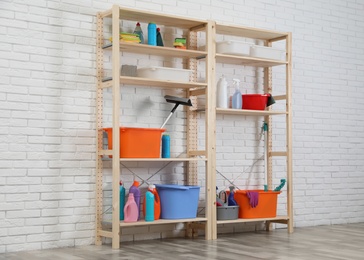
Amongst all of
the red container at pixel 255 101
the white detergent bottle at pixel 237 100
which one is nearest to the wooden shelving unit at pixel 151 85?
the white detergent bottle at pixel 237 100

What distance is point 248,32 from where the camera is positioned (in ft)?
19.4

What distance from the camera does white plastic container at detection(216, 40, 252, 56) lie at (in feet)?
18.4

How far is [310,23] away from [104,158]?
115 inches

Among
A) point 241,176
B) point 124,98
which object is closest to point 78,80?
point 124,98

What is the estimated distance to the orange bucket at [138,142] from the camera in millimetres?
4969

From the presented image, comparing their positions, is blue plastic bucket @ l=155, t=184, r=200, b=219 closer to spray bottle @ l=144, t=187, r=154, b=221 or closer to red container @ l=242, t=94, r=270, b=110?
spray bottle @ l=144, t=187, r=154, b=221

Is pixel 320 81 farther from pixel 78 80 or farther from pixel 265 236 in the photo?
pixel 78 80

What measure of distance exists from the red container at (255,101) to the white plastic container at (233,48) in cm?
40

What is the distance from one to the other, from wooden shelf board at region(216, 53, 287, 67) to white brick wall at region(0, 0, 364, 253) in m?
0.14

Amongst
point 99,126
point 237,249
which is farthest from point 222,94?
point 237,249

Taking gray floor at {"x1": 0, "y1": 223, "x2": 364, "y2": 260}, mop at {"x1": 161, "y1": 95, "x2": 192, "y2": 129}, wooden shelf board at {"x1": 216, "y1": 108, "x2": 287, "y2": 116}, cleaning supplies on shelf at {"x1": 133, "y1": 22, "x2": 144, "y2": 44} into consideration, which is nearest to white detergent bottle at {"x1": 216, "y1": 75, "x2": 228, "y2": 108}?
wooden shelf board at {"x1": 216, "y1": 108, "x2": 287, "y2": 116}

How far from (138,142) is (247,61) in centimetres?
153

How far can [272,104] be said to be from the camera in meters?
6.12

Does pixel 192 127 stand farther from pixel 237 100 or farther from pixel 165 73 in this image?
pixel 165 73
